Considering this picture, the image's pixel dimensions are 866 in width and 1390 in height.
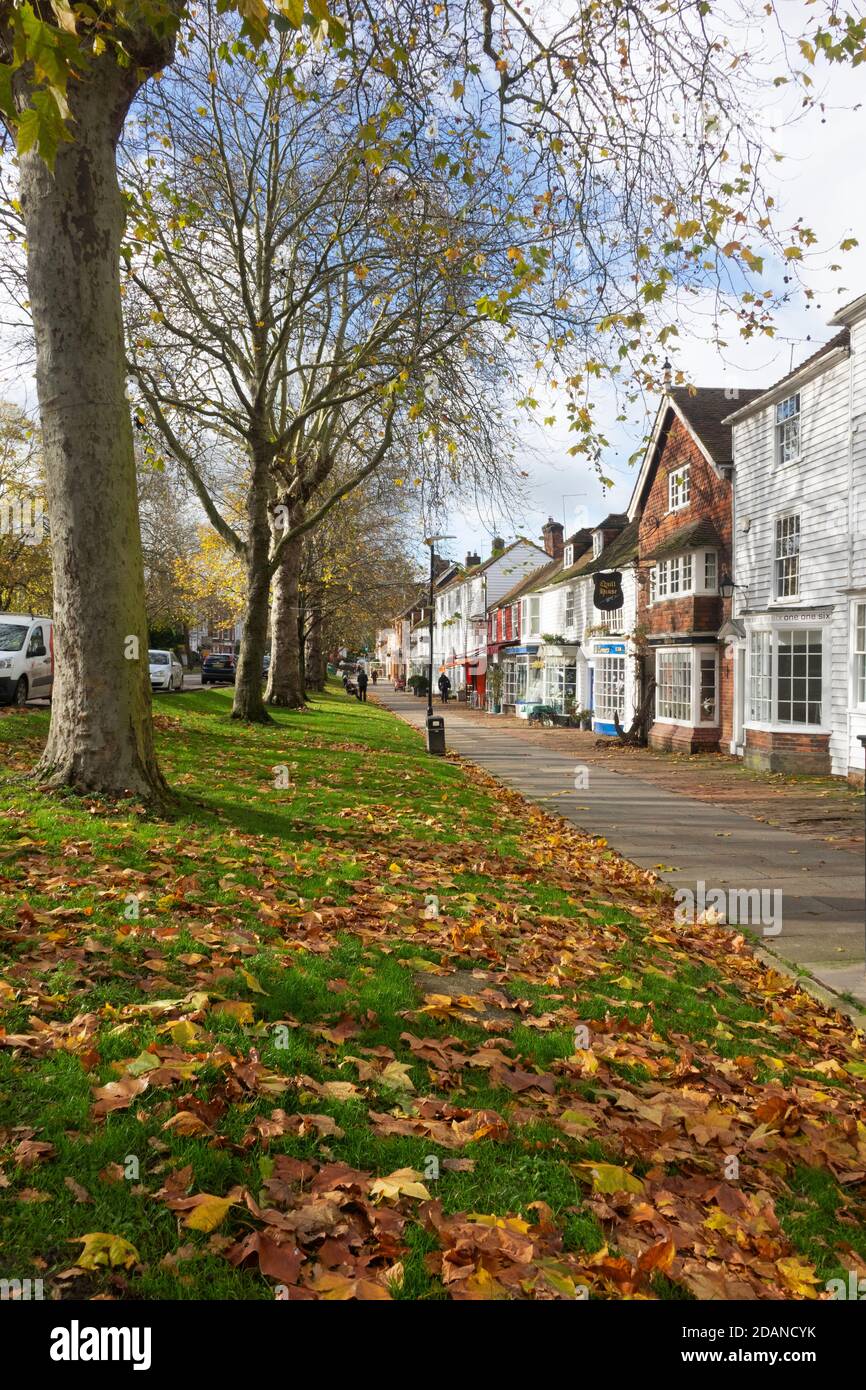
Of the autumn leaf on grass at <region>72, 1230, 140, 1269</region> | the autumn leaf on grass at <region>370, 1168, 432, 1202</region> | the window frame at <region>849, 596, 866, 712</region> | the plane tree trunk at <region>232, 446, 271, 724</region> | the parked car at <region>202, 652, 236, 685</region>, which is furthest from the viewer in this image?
the parked car at <region>202, 652, 236, 685</region>

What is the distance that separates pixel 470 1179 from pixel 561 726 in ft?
114

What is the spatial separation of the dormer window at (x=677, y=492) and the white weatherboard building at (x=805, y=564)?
9.54 ft

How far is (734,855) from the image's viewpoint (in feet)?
34.0

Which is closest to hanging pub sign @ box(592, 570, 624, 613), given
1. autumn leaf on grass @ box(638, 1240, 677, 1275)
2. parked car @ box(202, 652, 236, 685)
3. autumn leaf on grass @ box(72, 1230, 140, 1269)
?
parked car @ box(202, 652, 236, 685)

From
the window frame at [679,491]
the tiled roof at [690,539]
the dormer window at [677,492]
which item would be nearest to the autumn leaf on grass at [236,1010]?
the tiled roof at [690,539]

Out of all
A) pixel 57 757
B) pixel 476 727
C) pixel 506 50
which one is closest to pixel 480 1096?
pixel 57 757

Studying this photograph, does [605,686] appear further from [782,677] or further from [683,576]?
[782,677]

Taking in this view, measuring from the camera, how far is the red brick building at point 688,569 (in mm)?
24656

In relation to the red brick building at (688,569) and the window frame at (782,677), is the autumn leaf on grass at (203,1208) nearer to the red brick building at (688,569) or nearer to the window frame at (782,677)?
the window frame at (782,677)

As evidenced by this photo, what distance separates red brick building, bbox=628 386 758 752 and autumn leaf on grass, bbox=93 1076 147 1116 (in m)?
22.5

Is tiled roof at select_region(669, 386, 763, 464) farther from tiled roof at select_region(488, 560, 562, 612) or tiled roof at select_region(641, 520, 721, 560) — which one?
tiled roof at select_region(488, 560, 562, 612)

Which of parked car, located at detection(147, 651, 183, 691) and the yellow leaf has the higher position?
parked car, located at detection(147, 651, 183, 691)

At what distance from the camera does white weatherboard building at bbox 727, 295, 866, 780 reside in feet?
58.7
